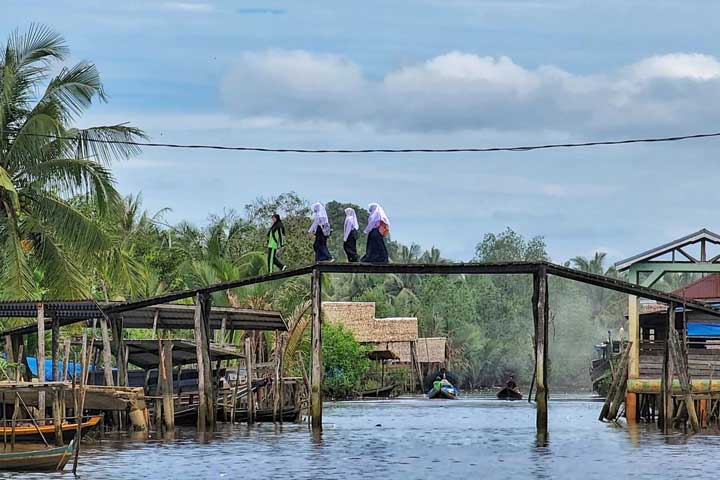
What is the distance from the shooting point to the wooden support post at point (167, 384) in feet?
102

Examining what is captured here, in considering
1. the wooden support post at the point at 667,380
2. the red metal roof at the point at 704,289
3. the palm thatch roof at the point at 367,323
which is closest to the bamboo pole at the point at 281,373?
the wooden support post at the point at 667,380

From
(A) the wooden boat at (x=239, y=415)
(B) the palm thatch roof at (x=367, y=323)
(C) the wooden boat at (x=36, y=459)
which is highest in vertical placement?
(B) the palm thatch roof at (x=367, y=323)

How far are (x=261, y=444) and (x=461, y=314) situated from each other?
4614 centimetres

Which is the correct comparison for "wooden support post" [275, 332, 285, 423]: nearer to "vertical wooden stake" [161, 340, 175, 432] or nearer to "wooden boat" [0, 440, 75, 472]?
"vertical wooden stake" [161, 340, 175, 432]

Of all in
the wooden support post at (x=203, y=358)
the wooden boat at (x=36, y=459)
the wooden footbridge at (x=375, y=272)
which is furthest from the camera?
the wooden support post at (x=203, y=358)

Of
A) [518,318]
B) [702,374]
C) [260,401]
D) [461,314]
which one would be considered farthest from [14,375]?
[518,318]

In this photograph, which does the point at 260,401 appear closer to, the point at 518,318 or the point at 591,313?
the point at 518,318

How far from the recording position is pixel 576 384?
81750mm

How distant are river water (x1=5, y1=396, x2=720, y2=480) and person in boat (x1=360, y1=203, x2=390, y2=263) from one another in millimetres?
4148

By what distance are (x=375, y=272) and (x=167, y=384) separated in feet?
18.4

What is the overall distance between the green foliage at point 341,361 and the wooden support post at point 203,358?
24.9m

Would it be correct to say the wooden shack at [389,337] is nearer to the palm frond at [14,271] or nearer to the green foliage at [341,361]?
the green foliage at [341,361]

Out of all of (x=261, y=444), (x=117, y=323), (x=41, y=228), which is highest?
(x=41, y=228)

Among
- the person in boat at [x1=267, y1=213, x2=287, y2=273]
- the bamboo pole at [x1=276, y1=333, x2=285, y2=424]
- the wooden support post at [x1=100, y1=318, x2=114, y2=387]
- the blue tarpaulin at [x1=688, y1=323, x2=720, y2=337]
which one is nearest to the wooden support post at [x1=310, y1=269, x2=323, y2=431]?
the person in boat at [x1=267, y1=213, x2=287, y2=273]
